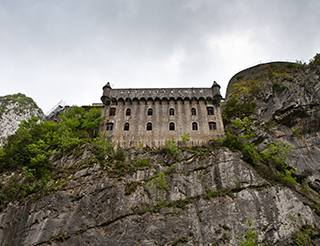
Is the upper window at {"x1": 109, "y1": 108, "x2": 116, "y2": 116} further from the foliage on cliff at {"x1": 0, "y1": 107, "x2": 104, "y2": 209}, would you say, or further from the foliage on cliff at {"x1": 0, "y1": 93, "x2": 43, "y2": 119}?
the foliage on cliff at {"x1": 0, "y1": 93, "x2": 43, "y2": 119}

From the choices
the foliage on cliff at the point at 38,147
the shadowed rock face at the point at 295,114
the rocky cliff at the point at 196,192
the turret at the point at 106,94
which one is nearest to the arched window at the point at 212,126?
the rocky cliff at the point at 196,192

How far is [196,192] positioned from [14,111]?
42979 mm

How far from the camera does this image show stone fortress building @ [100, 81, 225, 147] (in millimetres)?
29516

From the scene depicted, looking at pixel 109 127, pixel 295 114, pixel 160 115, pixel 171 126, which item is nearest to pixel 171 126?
pixel 171 126

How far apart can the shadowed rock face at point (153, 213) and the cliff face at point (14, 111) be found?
27.6 m

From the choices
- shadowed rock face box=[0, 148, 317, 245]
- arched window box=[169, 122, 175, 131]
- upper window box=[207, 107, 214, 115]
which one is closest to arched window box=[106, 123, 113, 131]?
arched window box=[169, 122, 175, 131]

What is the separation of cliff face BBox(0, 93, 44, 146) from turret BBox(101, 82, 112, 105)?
60.7 feet

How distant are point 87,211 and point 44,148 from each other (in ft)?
34.6

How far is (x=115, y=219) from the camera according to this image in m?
19.1

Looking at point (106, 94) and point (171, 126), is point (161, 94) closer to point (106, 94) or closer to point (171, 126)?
point (171, 126)

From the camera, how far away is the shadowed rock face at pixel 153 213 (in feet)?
60.5

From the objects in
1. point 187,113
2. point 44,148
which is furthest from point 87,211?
point 187,113

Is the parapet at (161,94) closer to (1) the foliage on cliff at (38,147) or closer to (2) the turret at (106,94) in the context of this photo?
(2) the turret at (106,94)

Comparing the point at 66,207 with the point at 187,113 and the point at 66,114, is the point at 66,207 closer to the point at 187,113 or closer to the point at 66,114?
the point at 66,114
